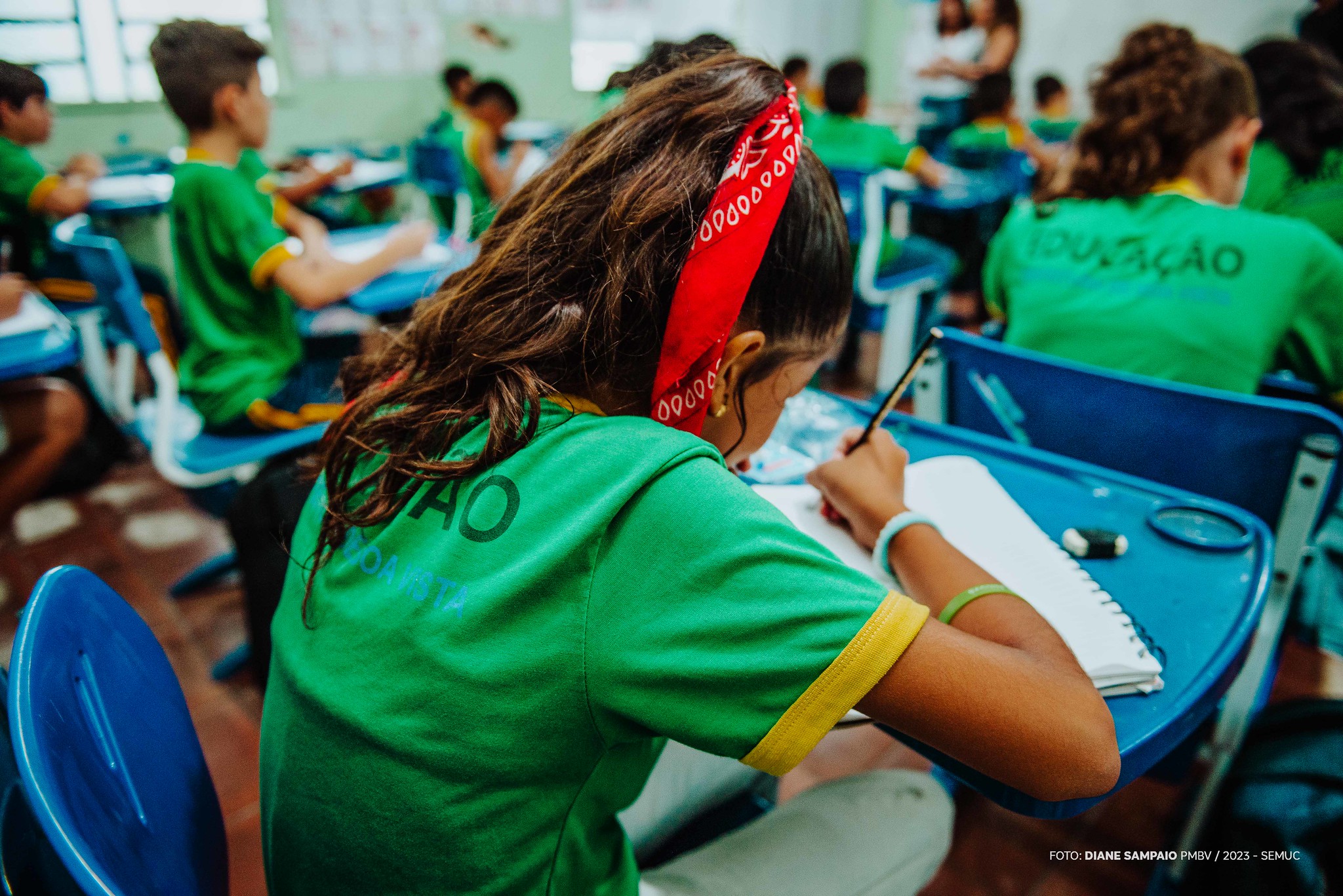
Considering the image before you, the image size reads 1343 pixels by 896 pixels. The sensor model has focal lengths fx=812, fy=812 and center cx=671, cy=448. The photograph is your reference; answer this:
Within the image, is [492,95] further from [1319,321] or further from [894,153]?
[1319,321]

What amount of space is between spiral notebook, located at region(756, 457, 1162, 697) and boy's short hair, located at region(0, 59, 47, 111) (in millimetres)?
1672

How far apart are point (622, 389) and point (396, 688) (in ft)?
0.90

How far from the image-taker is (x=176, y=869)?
575mm

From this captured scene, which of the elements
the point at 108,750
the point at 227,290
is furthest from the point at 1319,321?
the point at 227,290

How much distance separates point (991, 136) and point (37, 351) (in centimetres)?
447

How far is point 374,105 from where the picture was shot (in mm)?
6027

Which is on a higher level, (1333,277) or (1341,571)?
(1333,277)

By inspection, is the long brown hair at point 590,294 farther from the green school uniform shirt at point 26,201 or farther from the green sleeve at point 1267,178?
the green school uniform shirt at point 26,201

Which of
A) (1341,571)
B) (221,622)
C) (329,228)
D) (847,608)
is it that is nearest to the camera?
(847,608)

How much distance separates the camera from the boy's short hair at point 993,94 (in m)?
4.47

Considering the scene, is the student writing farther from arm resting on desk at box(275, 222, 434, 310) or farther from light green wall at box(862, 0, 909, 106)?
light green wall at box(862, 0, 909, 106)

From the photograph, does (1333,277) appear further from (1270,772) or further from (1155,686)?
(1155,686)

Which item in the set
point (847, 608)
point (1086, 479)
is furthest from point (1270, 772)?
point (847, 608)

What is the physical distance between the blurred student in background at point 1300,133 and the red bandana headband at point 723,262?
2.15m
